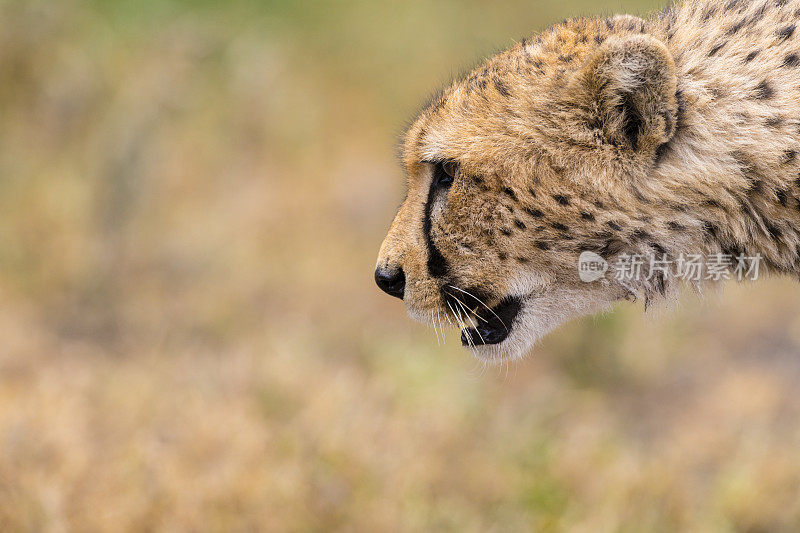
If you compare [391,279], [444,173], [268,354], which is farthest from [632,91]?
[268,354]

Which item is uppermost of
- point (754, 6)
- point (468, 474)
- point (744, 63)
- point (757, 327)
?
point (754, 6)

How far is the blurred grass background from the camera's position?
2.77m

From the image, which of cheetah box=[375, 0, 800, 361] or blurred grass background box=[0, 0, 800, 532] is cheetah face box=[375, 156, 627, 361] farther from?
blurred grass background box=[0, 0, 800, 532]

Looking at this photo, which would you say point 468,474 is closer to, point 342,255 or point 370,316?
point 370,316

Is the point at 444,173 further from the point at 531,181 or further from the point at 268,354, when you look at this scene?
the point at 268,354

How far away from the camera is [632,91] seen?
1.87 m

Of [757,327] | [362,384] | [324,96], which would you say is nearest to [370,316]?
[362,384]

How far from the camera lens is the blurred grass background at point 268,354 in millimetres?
2773

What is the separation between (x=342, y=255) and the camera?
5465mm

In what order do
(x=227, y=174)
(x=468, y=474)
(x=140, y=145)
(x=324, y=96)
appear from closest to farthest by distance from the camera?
(x=468, y=474)
(x=140, y=145)
(x=227, y=174)
(x=324, y=96)

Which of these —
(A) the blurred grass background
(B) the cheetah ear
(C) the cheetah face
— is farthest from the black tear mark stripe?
(A) the blurred grass background

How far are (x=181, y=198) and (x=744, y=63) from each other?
423 cm

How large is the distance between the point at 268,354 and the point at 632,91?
7.43 feet

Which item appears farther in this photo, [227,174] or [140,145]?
[227,174]
